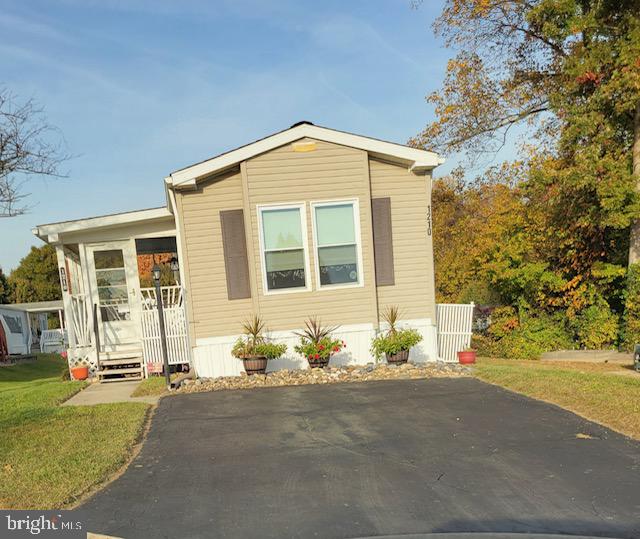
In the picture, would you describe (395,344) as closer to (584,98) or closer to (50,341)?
(584,98)

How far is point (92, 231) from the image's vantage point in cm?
1102

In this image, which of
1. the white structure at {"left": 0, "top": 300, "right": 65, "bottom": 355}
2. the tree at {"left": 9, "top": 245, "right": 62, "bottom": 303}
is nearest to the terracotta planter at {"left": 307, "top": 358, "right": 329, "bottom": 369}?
the white structure at {"left": 0, "top": 300, "right": 65, "bottom": 355}

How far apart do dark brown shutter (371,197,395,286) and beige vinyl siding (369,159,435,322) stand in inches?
4.3

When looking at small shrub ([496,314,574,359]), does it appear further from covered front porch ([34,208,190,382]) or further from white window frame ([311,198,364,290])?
covered front porch ([34,208,190,382])

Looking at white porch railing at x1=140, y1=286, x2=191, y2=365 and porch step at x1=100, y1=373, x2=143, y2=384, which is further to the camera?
porch step at x1=100, y1=373, x2=143, y2=384

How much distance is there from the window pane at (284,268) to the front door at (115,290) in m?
3.11

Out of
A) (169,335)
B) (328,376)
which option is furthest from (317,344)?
(169,335)

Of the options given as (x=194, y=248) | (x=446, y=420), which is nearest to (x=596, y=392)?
(x=446, y=420)

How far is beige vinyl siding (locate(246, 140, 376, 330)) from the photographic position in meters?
9.91

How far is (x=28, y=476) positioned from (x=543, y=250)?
14299mm

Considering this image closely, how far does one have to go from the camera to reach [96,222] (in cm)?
1064

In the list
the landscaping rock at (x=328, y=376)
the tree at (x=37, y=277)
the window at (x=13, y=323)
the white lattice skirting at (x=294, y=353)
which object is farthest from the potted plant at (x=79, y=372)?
the tree at (x=37, y=277)

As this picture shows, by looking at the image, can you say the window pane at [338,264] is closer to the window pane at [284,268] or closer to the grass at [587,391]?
the window pane at [284,268]

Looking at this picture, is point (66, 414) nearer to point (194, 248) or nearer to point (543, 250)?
point (194, 248)
